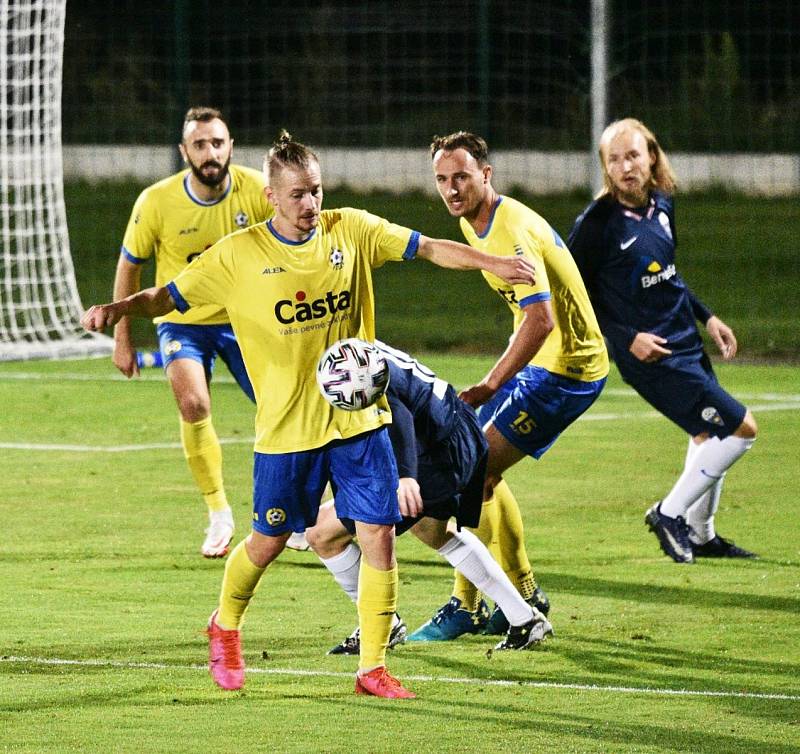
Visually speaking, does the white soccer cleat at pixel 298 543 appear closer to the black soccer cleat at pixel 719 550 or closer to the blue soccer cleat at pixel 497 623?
the blue soccer cleat at pixel 497 623

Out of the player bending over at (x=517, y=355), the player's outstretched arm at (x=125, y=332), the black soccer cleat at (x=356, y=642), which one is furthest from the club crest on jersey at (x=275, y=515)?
the player's outstretched arm at (x=125, y=332)

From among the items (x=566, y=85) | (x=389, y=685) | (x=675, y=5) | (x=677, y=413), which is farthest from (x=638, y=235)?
(x=675, y=5)

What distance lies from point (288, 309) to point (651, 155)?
9.65 ft

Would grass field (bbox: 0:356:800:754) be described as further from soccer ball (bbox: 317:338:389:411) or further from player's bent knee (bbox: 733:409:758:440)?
soccer ball (bbox: 317:338:389:411)

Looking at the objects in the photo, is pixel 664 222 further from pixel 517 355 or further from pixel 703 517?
pixel 517 355

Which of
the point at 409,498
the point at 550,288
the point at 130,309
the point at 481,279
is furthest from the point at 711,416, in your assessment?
the point at 481,279

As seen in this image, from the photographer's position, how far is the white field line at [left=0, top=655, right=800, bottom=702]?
20.6 ft

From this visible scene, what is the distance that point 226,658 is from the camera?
6441 mm

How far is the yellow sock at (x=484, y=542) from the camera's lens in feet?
24.1

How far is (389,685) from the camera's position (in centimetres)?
625

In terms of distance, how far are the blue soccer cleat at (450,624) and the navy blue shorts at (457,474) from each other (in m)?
0.52

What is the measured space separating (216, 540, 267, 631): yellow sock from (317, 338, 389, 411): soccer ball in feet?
2.24

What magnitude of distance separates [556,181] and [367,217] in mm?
23712

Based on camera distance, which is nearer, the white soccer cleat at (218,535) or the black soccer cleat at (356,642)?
the black soccer cleat at (356,642)
